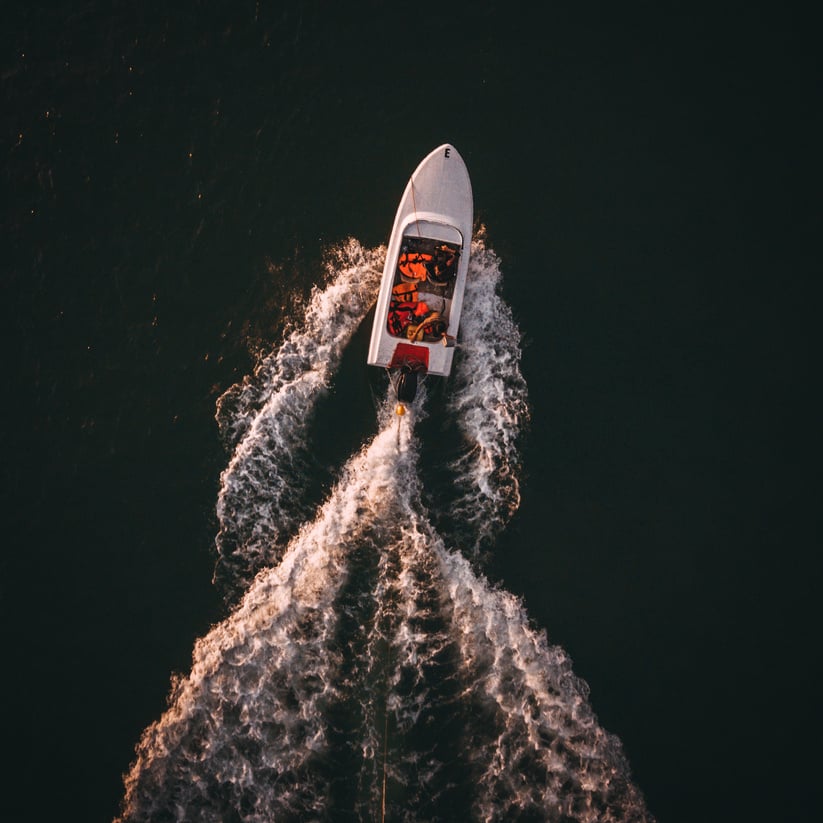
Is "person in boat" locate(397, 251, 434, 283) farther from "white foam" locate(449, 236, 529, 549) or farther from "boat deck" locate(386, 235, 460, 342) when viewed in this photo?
"white foam" locate(449, 236, 529, 549)

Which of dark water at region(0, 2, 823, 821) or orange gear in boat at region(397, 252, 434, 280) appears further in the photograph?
orange gear in boat at region(397, 252, 434, 280)

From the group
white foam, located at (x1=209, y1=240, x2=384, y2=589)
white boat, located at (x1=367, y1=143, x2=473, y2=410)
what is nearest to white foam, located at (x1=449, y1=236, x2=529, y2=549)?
white boat, located at (x1=367, y1=143, x2=473, y2=410)

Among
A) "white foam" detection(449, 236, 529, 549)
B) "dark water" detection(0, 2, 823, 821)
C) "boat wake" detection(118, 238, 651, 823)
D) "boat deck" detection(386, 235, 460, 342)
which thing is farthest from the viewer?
"white foam" detection(449, 236, 529, 549)

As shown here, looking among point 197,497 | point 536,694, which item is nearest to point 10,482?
point 197,497

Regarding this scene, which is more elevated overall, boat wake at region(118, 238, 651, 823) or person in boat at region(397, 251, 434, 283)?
person in boat at region(397, 251, 434, 283)

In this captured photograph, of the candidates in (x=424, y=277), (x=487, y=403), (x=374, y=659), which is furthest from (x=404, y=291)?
(x=374, y=659)

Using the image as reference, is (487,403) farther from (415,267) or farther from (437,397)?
(415,267)
